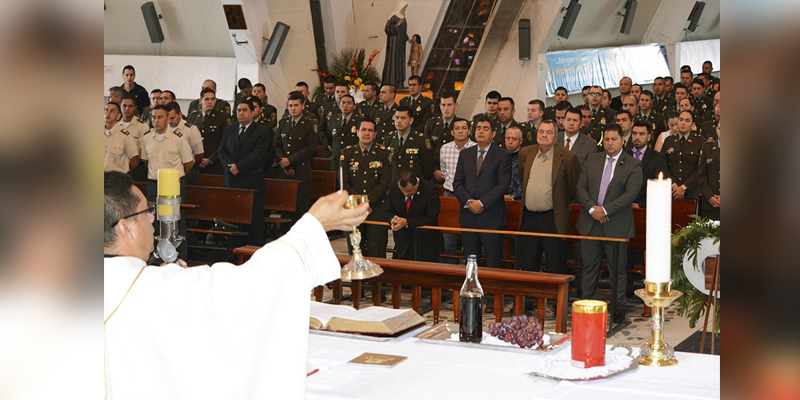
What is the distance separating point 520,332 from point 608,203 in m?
3.72

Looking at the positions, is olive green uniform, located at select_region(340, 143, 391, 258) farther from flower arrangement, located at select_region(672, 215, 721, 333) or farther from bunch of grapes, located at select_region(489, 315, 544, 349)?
bunch of grapes, located at select_region(489, 315, 544, 349)

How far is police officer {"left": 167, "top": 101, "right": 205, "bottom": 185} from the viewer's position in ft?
27.7

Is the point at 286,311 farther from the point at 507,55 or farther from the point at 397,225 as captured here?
the point at 507,55

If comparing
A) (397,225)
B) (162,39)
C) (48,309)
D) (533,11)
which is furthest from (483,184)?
(162,39)

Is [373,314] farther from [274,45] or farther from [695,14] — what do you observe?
[695,14]

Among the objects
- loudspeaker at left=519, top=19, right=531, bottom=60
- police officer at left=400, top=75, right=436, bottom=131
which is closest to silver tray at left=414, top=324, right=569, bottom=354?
police officer at left=400, top=75, right=436, bottom=131

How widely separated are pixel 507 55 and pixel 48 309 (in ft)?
46.8

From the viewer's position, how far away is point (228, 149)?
8.35 metres

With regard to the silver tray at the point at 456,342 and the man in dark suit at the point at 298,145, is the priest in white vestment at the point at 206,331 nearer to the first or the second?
the silver tray at the point at 456,342

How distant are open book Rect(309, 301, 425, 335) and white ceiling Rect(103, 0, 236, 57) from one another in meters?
11.4

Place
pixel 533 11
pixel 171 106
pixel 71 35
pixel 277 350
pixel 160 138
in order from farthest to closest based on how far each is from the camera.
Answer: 1. pixel 533 11
2. pixel 171 106
3. pixel 160 138
4. pixel 277 350
5. pixel 71 35

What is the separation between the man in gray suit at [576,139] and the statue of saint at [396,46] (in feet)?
27.3

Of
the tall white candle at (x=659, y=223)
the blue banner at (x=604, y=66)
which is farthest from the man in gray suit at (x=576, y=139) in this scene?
the blue banner at (x=604, y=66)

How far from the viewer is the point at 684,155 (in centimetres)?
772
